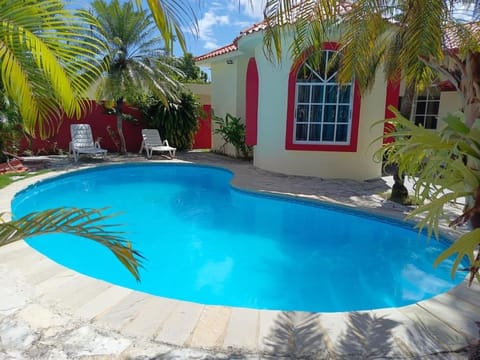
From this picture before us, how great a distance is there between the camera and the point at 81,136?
1415cm

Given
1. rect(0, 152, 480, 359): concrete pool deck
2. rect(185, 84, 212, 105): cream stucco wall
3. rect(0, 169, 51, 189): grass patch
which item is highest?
rect(185, 84, 212, 105): cream stucco wall

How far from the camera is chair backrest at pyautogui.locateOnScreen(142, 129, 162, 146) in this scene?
1528cm

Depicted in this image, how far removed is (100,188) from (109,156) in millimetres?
4702

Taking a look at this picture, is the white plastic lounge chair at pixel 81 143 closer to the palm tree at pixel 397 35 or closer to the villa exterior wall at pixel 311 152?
the villa exterior wall at pixel 311 152

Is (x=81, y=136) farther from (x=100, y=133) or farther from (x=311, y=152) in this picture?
(x=311, y=152)

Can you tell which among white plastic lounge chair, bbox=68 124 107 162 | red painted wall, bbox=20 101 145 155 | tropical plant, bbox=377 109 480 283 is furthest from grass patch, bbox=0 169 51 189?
tropical plant, bbox=377 109 480 283

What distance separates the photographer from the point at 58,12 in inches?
95.6

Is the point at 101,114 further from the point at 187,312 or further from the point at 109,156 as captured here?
the point at 187,312

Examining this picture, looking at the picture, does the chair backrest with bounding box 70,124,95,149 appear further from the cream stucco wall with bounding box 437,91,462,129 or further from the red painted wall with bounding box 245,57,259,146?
the cream stucco wall with bounding box 437,91,462,129

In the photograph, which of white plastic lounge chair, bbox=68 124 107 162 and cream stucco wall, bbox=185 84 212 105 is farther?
cream stucco wall, bbox=185 84 212 105

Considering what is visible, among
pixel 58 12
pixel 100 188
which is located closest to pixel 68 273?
pixel 58 12

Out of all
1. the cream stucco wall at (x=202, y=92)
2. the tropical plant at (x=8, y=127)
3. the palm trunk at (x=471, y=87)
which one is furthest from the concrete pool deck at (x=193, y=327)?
the cream stucco wall at (x=202, y=92)

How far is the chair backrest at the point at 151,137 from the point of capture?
50.1ft

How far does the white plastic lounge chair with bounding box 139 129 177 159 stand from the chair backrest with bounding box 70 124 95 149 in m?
2.18
